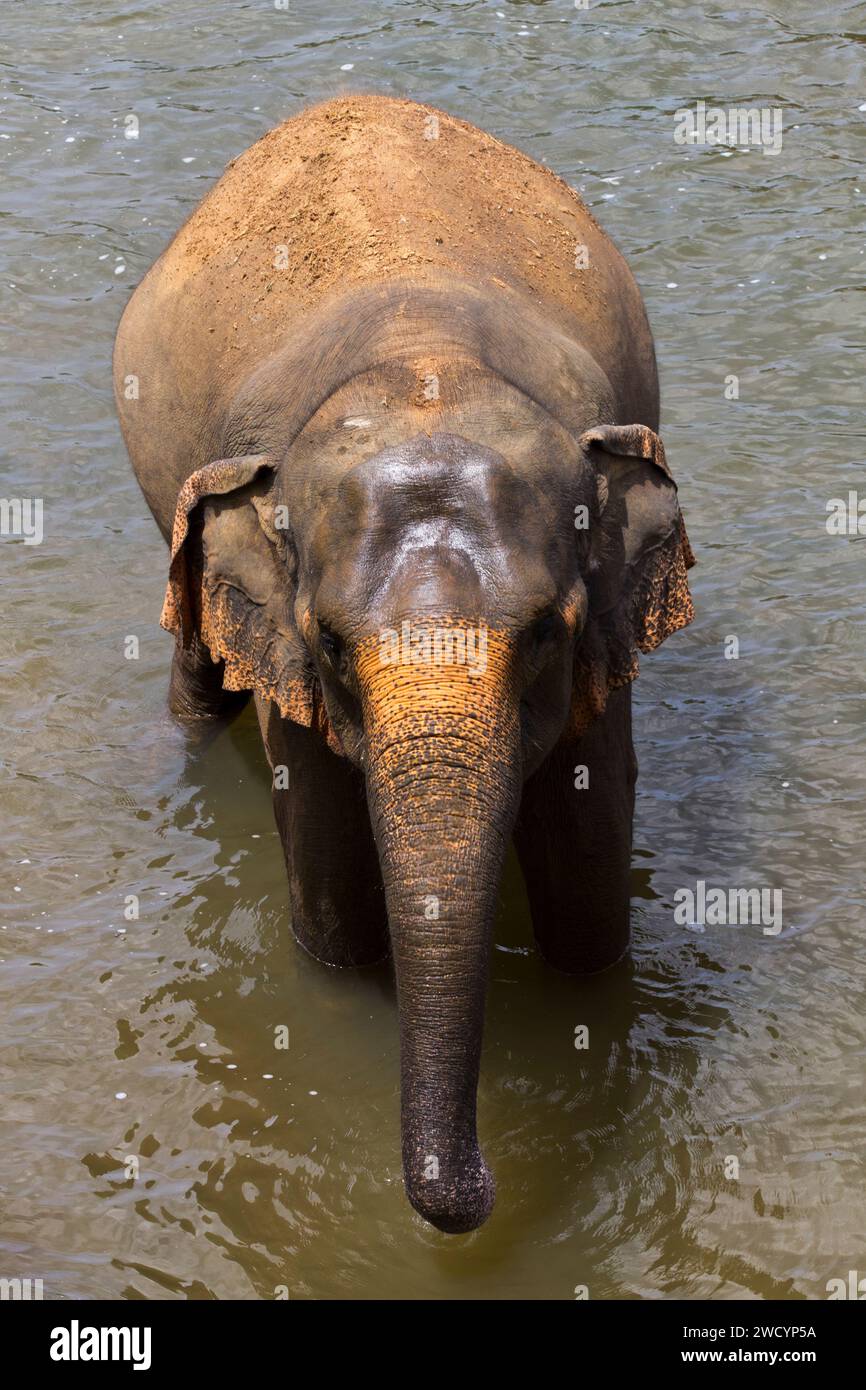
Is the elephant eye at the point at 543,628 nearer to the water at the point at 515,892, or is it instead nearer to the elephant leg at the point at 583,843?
the elephant leg at the point at 583,843

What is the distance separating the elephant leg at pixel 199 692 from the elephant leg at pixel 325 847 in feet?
4.22

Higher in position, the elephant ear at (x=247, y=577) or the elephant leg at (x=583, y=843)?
the elephant ear at (x=247, y=577)

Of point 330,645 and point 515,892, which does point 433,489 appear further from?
point 515,892

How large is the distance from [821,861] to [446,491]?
2622 mm

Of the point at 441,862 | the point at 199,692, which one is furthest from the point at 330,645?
the point at 199,692

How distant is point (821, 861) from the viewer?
6.03 metres

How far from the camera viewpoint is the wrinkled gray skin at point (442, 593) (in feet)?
12.0

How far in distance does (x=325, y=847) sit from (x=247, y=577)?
0.97m

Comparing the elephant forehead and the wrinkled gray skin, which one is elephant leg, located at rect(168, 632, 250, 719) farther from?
the elephant forehead

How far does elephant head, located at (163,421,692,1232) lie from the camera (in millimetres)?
3637

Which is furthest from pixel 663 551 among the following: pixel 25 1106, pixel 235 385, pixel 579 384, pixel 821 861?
pixel 25 1106

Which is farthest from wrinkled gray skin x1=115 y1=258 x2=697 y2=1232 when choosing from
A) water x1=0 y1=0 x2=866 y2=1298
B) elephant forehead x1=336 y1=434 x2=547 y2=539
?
water x1=0 y1=0 x2=866 y2=1298

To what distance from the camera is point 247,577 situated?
14.7ft

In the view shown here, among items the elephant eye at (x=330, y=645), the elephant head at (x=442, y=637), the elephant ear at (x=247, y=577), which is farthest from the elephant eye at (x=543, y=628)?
the elephant ear at (x=247, y=577)
